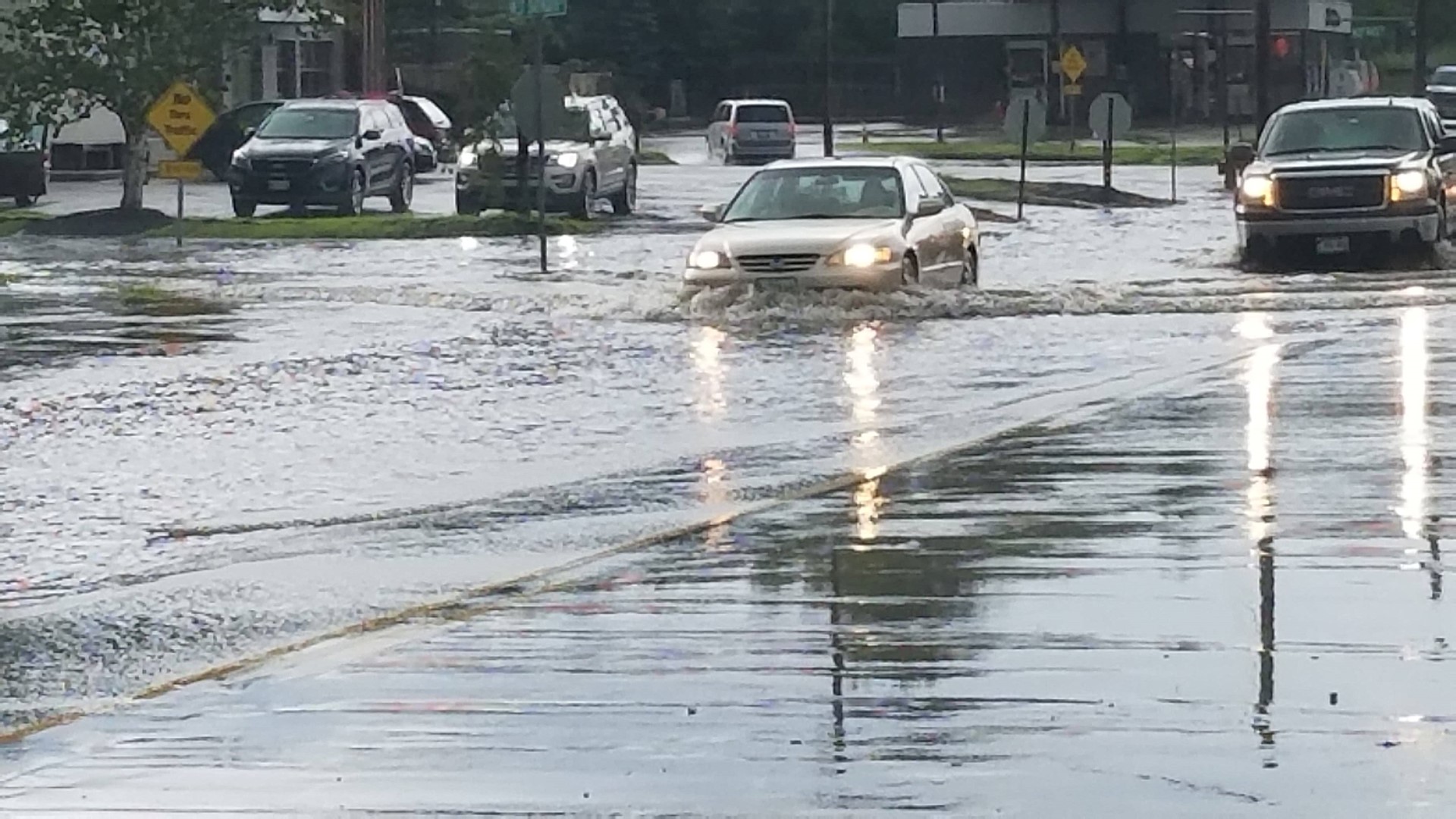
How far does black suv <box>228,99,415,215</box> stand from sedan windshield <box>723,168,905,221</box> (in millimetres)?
16788

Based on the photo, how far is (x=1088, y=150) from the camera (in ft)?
235

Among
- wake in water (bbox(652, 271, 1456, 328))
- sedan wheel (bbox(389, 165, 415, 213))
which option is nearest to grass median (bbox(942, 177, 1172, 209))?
sedan wheel (bbox(389, 165, 415, 213))

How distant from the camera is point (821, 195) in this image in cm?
2425

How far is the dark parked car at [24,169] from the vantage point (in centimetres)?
4291

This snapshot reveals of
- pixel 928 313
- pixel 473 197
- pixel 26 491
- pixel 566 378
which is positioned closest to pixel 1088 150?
pixel 473 197

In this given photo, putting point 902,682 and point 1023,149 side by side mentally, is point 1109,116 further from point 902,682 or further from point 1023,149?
point 902,682

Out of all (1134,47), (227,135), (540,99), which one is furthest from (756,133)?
(540,99)

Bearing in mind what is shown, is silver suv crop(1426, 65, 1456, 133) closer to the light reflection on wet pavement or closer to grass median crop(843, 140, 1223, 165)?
grass median crop(843, 140, 1223, 165)

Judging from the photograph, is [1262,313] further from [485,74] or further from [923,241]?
[485,74]

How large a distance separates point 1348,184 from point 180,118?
1278 centimetres

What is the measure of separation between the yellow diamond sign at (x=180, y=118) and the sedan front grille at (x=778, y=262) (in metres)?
10.8

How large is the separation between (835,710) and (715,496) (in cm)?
485

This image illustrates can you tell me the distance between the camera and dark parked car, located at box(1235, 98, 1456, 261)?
26906 mm

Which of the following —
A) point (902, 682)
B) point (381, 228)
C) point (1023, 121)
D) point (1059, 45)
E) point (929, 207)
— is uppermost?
point (1059, 45)
